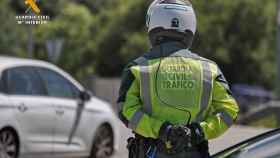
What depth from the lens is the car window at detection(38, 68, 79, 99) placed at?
32.2ft

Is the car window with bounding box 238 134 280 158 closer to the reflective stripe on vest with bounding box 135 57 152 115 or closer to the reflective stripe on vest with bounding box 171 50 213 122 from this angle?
the reflective stripe on vest with bounding box 171 50 213 122

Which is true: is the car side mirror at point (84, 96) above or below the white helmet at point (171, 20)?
Answer: below

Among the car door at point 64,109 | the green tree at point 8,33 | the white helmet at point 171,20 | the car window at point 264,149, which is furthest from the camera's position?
the green tree at point 8,33

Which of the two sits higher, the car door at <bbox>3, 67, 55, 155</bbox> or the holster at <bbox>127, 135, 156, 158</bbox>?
the holster at <bbox>127, 135, 156, 158</bbox>

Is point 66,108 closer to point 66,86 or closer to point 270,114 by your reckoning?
point 66,86

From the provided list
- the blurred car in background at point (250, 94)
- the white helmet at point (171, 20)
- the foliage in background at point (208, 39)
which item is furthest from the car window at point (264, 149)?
the blurred car in background at point (250, 94)

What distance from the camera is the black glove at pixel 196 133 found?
3.88 meters

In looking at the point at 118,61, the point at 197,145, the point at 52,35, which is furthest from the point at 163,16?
the point at 52,35

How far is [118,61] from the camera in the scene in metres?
47.3

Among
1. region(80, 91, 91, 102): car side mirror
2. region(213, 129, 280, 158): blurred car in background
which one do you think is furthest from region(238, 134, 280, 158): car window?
region(80, 91, 91, 102): car side mirror

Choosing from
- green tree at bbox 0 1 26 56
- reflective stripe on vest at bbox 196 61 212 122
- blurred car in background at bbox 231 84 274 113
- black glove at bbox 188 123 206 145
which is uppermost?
reflective stripe on vest at bbox 196 61 212 122

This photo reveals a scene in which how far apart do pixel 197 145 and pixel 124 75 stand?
1.74ft

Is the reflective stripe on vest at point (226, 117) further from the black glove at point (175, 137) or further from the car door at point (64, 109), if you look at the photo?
the car door at point (64, 109)

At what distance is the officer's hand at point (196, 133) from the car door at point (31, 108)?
17.5ft
